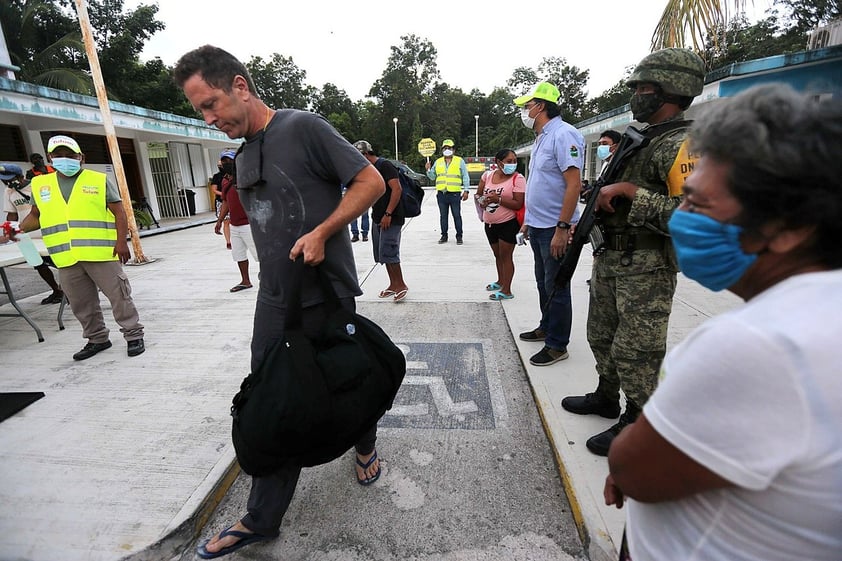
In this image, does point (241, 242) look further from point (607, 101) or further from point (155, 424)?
point (607, 101)

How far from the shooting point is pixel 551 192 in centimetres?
315

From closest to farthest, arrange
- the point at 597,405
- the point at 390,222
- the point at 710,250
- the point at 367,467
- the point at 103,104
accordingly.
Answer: the point at 710,250
the point at 367,467
the point at 597,405
the point at 390,222
the point at 103,104

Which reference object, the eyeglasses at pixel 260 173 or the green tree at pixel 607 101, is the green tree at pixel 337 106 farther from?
the eyeglasses at pixel 260 173

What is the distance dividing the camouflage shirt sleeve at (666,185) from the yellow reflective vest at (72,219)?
3807mm

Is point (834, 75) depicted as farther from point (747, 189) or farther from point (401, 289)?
point (747, 189)

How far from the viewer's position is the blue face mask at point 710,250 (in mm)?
730

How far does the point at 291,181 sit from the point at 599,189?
1.45 m

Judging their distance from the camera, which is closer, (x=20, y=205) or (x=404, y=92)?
(x=20, y=205)

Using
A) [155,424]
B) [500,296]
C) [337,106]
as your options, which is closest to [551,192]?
[500,296]

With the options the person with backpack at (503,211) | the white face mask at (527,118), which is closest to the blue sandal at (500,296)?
the person with backpack at (503,211)

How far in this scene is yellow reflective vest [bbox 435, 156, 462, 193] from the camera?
7.88m

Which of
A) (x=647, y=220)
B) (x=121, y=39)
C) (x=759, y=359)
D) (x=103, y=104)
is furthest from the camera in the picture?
(x=121, y=39)

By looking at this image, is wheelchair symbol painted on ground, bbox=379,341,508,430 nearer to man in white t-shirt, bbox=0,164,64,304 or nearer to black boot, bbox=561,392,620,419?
black boot, bbox=561,392,620,419

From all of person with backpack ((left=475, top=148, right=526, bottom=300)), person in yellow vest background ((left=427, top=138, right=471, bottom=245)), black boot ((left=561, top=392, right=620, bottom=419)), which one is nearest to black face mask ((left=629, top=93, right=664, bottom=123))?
black boot ((left=561, top=392, right=620, bottom=419))
